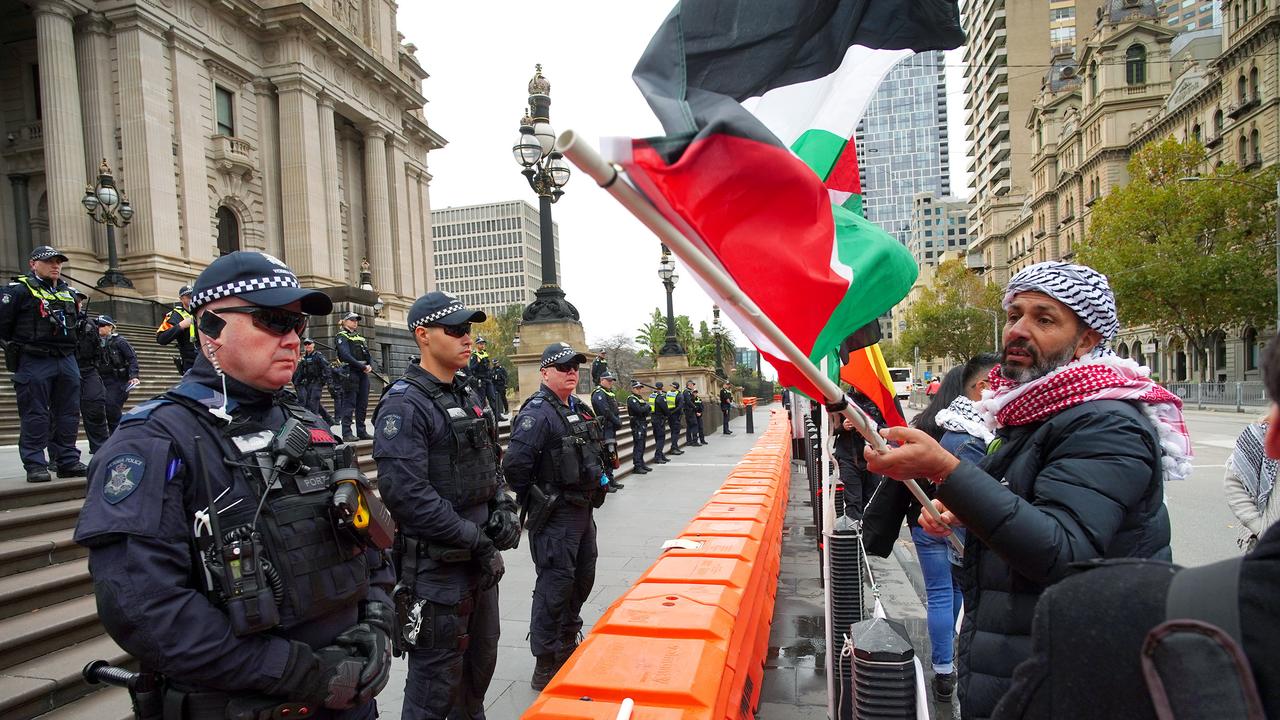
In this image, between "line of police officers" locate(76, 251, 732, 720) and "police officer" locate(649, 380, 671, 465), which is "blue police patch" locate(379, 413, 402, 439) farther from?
"police officer" locate(649, 380, 671, 465)

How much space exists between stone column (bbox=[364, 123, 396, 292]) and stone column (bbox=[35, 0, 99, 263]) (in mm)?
15007

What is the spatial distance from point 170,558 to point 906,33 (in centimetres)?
292

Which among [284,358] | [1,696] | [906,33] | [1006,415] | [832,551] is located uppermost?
[906,33]

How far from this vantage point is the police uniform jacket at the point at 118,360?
8883 millimetres

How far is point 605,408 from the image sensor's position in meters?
12.5

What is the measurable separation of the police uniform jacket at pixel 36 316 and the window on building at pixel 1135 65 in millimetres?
66320

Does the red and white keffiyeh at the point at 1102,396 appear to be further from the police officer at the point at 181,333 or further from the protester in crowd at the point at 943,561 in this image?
the police officer at the point at 181,333

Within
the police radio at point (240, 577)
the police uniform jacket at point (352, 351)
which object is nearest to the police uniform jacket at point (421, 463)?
the police radio at point (240, 577)

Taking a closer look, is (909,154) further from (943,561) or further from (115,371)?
(943,561)

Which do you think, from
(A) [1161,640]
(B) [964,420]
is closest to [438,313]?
(B) [964,420]

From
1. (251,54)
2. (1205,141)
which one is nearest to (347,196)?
(251,54)

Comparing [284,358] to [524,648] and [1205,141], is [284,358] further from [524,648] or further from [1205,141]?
[1205,141]

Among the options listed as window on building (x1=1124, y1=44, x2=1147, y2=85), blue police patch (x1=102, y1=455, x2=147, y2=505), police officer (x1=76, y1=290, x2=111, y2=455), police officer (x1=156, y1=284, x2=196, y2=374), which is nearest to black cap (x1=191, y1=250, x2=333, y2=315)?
blue police patch (x1=102, y1=455, x2=147, y2=505)

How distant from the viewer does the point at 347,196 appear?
117 feet
